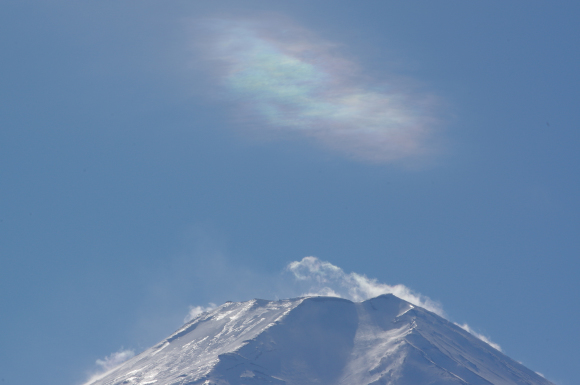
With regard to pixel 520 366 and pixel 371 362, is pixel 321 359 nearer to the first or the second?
pixel 371 362

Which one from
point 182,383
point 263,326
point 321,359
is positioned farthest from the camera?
point 263,326

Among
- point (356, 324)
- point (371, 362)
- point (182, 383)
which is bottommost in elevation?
point (182, 383)

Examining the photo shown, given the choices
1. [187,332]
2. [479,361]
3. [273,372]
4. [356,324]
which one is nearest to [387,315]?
[356,324]

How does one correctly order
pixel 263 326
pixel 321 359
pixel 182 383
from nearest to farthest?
pixel 182 383
pixel 321 359
pixel 263 326

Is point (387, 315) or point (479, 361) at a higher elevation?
point (387, 315)

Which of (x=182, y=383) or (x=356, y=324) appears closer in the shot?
(x=182, y=383)

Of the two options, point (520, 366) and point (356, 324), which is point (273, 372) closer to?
point (356, 324)
